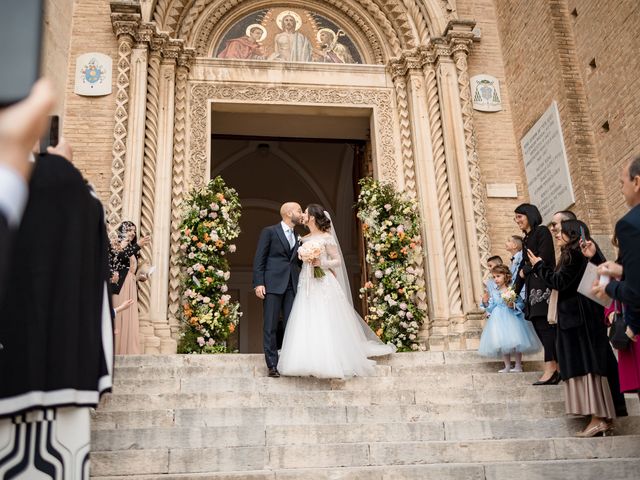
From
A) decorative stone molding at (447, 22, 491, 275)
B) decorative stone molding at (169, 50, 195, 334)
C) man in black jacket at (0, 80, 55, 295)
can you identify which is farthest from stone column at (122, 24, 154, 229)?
man in black jacket at (0, 80, 55, 295)

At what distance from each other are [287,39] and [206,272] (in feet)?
16.2

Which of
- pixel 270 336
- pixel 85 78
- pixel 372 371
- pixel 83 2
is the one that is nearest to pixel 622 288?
pixel 372 371

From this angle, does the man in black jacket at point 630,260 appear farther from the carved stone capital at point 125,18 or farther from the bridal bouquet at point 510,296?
the carved stone capital at point 125,18

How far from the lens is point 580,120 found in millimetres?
9422

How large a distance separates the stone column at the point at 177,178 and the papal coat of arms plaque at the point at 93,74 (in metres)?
1.13

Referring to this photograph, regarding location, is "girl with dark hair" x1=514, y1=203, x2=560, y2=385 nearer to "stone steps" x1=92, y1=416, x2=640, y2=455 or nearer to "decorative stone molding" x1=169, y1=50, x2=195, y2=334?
"stone steps" x1=92, y1=416, x2=640, y2=455

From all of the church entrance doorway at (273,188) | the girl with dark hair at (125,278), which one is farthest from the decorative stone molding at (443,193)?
the church entrance doorway at (273,188)

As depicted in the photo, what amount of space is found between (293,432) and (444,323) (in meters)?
5.34

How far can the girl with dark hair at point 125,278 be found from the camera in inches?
289

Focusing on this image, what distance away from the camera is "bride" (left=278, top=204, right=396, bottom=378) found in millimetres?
6371

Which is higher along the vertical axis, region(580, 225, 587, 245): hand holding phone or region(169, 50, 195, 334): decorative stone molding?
region(169, 50, 195, 334): decorative stone molding

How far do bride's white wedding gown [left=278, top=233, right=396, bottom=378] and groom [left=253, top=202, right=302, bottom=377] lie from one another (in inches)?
5.6

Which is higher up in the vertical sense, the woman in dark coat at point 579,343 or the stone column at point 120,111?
the stone column at point 120,111

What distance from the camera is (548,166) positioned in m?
9.97
